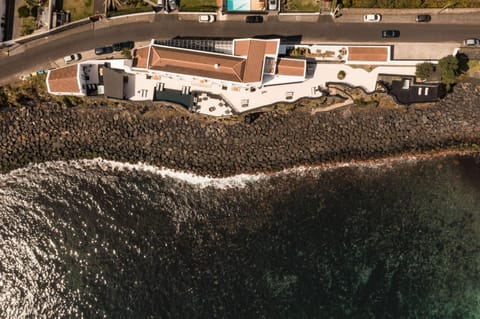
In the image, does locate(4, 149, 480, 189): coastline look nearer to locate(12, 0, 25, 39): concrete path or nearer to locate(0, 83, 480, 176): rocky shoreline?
locate(0, 83, 480, 176): rocky shoreline

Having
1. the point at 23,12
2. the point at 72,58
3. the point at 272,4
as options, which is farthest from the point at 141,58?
the point at 272,4

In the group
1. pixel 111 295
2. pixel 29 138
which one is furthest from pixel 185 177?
pixel 29 138

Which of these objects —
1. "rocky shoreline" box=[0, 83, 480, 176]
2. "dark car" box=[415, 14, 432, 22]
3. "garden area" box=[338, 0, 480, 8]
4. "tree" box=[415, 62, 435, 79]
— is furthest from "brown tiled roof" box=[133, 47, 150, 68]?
"dark car" box=[415, 14, 432, 22]

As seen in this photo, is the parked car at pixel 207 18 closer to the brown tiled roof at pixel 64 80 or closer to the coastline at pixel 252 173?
the brown tiled roof at pixel 64 80

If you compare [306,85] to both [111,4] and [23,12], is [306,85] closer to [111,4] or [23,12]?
[111,4]

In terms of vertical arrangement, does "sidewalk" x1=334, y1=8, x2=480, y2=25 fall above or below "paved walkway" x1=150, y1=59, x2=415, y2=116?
above

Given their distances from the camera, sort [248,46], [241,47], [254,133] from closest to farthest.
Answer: [248,46] < [241,47] < [254,133]
